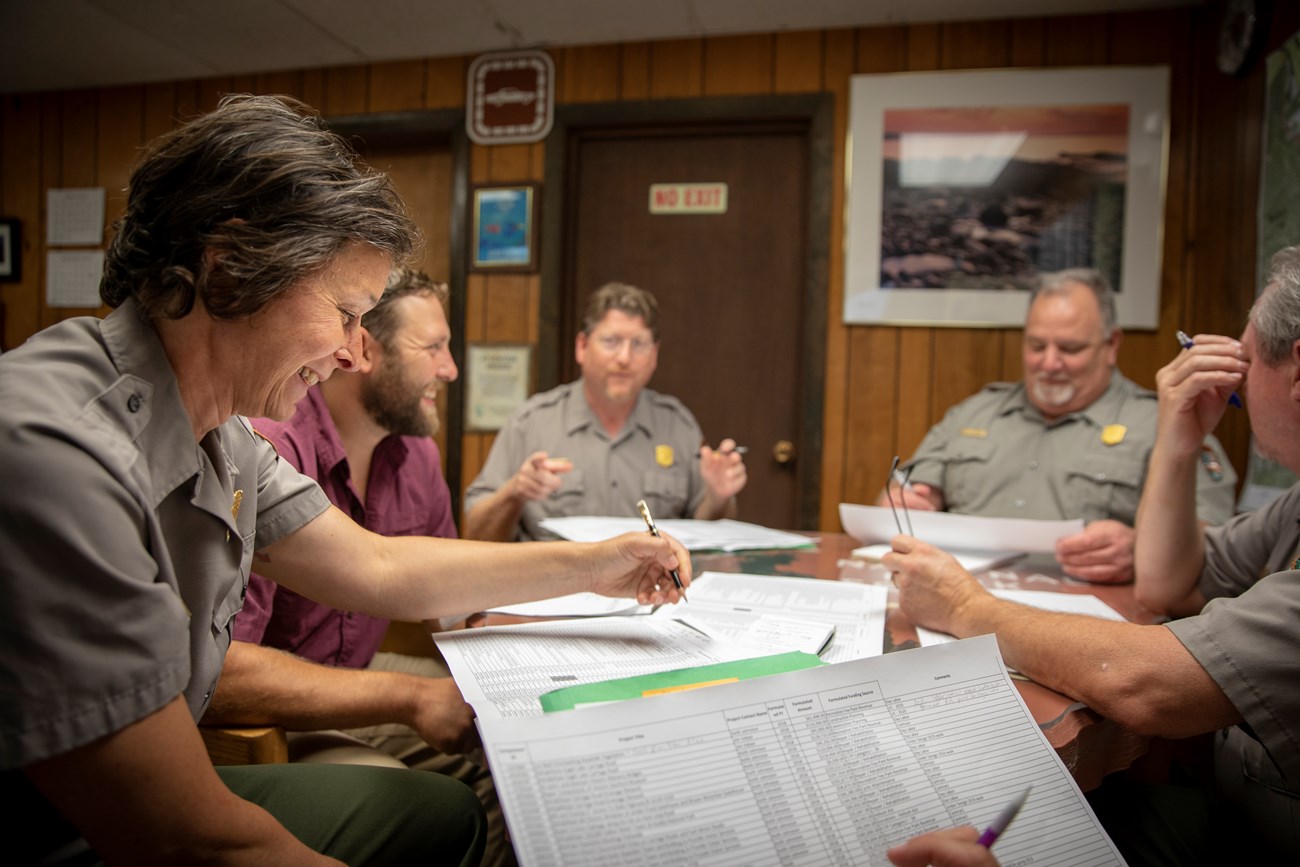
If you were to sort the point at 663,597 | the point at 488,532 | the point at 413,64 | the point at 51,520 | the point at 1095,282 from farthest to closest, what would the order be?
the point at 413,64, the point at 1095,282, the point at 488,532, the point at 663,597, the point at 51,520

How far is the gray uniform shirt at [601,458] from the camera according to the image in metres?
2.34

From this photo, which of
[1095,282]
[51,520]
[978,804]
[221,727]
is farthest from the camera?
[1095,282]

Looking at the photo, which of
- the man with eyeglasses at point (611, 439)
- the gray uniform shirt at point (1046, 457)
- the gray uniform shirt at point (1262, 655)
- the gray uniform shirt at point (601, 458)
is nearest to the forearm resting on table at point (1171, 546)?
the gray uniform shirt at point (1262, 655)

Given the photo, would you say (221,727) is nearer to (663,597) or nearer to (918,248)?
(663,597)

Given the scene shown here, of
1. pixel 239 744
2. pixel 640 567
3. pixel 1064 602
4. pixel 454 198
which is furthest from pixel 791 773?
pixel 454 198

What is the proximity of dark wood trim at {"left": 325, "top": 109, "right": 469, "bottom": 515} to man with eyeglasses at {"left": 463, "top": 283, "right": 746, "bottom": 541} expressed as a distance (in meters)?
0.85

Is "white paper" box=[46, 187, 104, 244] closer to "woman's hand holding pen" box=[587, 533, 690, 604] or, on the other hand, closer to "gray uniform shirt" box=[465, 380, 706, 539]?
"gray uniform shirt" box=[465, 380, 706, 539]

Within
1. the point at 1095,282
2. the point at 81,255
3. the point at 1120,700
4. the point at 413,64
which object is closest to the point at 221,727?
the point at 1120,700

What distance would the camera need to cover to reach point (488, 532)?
202 centimetres

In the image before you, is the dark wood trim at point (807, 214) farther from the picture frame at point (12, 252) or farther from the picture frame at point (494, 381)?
the picture frame at point (12, 252)

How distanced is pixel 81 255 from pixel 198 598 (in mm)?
3612

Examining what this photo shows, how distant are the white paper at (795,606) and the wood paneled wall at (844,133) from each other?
1.67 m

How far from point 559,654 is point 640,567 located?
0.74ft

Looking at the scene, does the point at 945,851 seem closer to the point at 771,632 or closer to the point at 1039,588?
the point at 771,632
